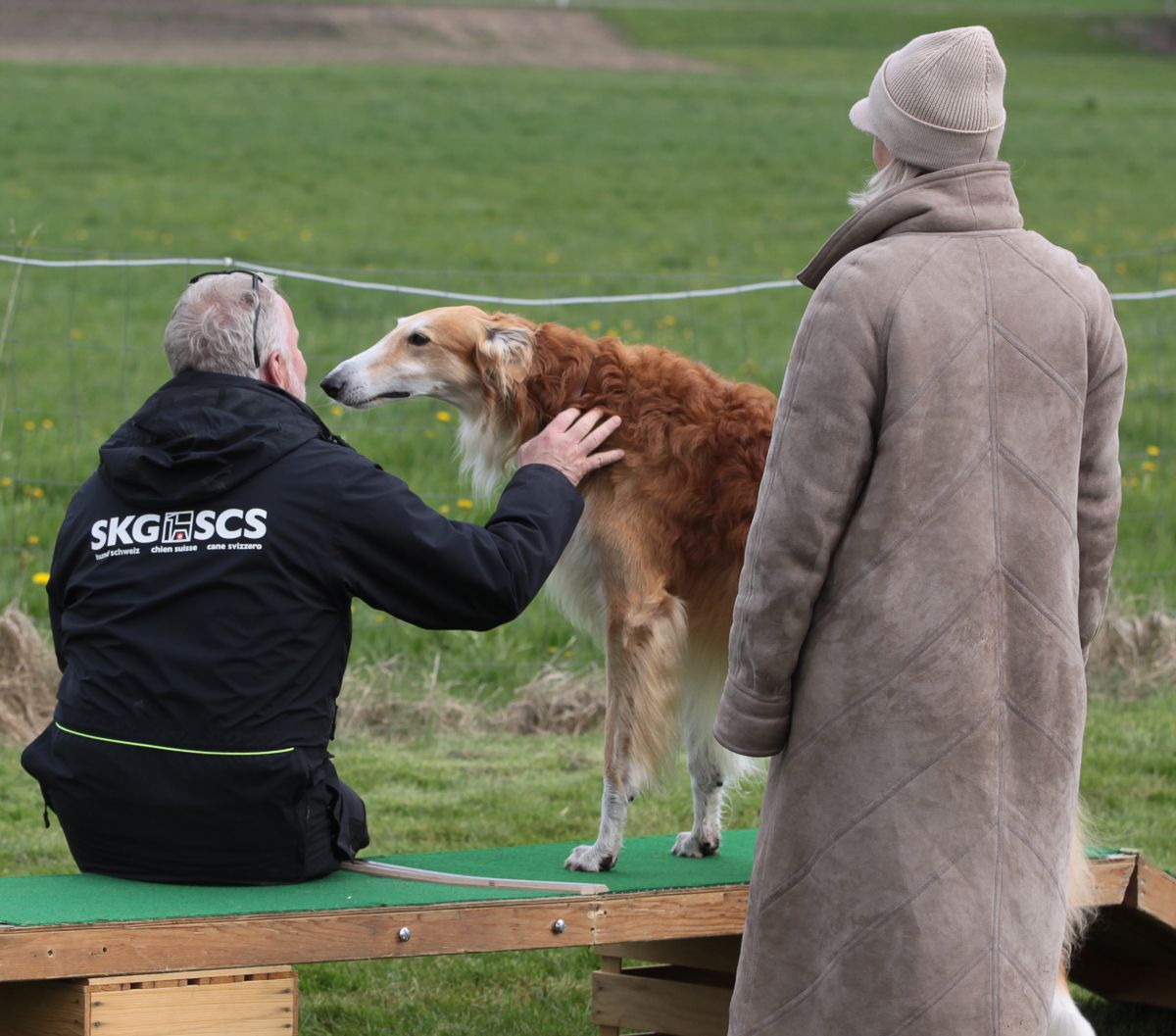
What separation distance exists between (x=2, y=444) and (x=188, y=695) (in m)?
6.42

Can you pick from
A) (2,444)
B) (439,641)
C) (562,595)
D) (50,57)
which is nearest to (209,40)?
(50,57)

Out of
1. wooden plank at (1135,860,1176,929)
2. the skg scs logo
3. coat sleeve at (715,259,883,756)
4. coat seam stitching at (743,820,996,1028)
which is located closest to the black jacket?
the skg scs logo

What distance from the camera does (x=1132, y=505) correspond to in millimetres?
9250

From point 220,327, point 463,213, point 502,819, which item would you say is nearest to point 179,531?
point 220,327

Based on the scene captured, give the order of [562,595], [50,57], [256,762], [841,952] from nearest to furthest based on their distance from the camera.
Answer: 1. [841,952]
2. [256,762]
3. [562,595]
4. [50,57]

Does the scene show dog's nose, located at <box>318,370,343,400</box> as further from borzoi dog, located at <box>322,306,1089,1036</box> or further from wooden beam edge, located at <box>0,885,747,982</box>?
wooden beam edge, located at <box>0,885,747,982</box>

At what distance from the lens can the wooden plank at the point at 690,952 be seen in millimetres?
4340

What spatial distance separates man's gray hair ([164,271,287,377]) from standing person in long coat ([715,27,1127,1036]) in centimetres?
131

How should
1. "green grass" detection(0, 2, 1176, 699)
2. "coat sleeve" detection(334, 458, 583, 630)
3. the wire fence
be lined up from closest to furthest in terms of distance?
"coat sleeve" detection(334, 458, 583, 630)
the wire fence
"green grass" detection(0, 2, 1176, 699)

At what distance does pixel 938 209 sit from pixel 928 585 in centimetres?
63

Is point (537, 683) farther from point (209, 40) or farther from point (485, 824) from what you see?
point (209, 40)

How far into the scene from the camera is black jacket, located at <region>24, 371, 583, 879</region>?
11.2 ft

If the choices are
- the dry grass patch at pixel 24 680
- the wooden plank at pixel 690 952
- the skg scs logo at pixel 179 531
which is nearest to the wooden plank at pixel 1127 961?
the wooden plank at pixel 690 952

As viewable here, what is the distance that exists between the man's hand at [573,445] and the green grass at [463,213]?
2.76 metres
